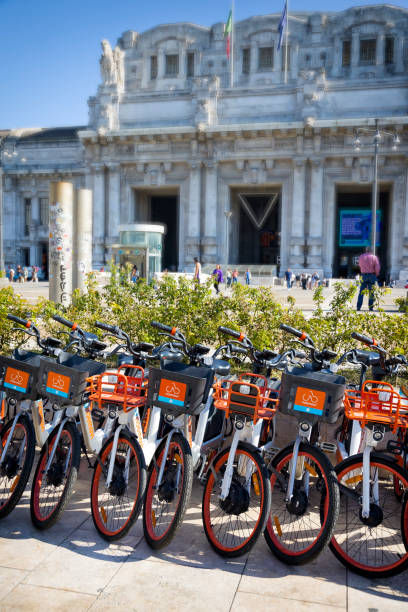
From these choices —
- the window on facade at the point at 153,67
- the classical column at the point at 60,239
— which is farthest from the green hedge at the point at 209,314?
the window on facade at the point at 153,67

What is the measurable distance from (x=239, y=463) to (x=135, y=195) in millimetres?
44866

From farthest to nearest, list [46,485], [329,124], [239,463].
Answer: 1. [329,124]
2. [46,485]
3. [239,463]

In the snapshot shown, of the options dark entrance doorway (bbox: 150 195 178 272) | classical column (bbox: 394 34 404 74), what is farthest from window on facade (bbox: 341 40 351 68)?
dark entrance doorway (bbox: 150 195 178 272)

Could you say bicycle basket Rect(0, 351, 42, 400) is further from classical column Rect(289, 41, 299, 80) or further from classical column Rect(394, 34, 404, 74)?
classical column Rect(289, 41, 299, 80)

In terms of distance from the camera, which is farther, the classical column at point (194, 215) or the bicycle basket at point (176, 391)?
the classical column at point (194, 215)

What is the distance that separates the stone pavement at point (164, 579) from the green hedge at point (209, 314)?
361cm

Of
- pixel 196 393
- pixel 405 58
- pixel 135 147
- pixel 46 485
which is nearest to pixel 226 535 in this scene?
pixel 196 393

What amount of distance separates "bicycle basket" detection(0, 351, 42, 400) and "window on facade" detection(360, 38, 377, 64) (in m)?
47.8

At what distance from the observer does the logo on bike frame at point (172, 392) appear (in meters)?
4.12

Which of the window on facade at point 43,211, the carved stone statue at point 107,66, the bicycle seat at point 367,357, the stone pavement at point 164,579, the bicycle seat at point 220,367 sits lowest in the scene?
the stone pavement at point 164,579

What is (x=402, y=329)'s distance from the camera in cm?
742

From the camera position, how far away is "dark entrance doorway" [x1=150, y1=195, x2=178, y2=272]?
171 ft

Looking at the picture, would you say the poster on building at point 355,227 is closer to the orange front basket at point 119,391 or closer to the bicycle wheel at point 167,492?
the orange front basket at point 119,391

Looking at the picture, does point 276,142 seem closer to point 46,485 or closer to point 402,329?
point 402,329
